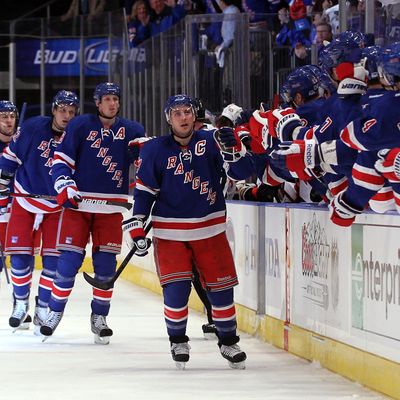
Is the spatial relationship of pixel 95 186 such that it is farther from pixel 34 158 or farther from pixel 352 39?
pixel 352 39

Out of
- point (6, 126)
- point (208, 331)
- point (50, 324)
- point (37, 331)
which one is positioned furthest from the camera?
point (6, 126)

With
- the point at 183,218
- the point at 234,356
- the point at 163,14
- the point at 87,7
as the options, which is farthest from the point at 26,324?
the point at 87,7

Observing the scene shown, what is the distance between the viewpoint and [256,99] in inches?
333

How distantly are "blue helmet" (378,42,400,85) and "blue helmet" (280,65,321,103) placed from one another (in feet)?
5.54

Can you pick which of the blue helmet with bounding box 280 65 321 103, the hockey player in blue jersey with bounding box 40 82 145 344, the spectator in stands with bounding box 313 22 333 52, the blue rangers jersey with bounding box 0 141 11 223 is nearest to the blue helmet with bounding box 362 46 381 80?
the blue helmet with bounding box 280 65 321 103

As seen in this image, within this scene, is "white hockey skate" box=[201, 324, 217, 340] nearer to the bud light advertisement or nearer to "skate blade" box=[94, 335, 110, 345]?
"skate blade" box=[94, 335, 110, 345]

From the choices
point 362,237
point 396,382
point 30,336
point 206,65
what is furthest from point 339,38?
point 206,65

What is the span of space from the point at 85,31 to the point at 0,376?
7.74 metres

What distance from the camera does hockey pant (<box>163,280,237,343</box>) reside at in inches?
237

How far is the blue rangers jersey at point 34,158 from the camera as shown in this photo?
7508mm

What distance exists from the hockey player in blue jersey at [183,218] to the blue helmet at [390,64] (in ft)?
5.38

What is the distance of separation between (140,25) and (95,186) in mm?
6077

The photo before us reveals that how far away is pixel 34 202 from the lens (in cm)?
755

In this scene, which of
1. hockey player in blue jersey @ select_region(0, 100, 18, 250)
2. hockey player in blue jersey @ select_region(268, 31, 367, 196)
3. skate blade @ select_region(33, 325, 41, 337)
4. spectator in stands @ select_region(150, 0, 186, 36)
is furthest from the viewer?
spectator in stands @ select_region(150, 0, 186, 36)
